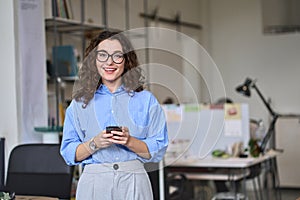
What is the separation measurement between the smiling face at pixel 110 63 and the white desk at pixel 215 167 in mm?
2713

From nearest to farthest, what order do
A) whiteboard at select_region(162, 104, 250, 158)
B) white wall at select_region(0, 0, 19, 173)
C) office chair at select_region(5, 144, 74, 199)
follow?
1. office chair at select_region(5, 144, 74, 199)
2. white wall at select_region(0, 0, 19, 173)
3. whiteboard at select_region(162, 104, 250, 158)

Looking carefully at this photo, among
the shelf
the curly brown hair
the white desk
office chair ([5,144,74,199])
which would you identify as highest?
the shelf

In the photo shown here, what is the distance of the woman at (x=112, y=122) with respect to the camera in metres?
2.12

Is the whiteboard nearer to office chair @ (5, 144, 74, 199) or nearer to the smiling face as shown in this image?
office chair @ (5, 144, 74, 199)

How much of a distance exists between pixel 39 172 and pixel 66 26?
2371 mm

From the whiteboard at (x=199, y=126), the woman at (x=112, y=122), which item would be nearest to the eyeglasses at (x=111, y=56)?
the woman at (x=112, y=122)

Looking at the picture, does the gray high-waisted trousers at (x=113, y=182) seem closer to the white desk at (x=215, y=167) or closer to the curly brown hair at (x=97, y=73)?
the curly brown hair at (x=97, y=73)

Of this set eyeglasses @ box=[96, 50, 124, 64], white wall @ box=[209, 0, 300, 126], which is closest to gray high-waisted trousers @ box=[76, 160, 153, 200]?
eyeglasses @ box=[96, 50, 124, 64]

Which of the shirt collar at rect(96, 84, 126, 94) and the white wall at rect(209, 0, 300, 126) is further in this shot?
the white wall at rect(209, 0, 300, 126)

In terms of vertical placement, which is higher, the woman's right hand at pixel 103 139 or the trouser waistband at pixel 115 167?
the woman's right hand at pixel 103 139

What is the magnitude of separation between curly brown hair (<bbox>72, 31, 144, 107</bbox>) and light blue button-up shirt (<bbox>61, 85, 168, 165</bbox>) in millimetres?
20

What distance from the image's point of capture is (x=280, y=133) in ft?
24.5

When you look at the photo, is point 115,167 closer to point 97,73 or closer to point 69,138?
point 69,138

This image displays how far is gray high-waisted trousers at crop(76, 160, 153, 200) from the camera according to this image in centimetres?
212
